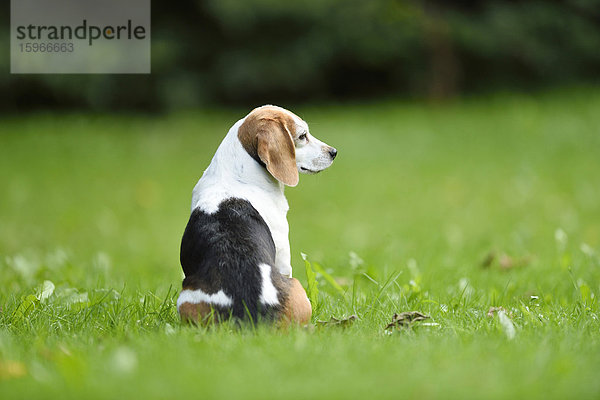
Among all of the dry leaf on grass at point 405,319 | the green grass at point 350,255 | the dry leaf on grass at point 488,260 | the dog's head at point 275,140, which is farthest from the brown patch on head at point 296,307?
the dry leaf on grass at point 488,260

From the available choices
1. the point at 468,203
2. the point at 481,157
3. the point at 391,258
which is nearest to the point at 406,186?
the point at 468,203

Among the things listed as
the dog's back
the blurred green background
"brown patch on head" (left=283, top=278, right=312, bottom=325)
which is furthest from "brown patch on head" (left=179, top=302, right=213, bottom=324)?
the blurred green background

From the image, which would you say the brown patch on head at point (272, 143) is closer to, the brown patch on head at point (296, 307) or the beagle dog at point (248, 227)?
the beagle dog at point (248, 227)

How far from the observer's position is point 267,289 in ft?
9.88

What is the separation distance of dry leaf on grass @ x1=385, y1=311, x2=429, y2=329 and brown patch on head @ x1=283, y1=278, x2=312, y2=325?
406mm

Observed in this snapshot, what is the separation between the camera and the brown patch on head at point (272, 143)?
3324 millimetres

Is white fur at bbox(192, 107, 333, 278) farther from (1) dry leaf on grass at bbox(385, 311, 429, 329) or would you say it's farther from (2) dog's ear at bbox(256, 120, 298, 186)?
(1) dry leaf on grass at bbox(385, 311, 429, 329)

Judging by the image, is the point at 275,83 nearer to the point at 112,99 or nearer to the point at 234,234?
the point at 112,99

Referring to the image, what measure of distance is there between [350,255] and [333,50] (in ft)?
42.4

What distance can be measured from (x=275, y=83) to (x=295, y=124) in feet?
42.6

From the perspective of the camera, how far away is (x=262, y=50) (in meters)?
16.2

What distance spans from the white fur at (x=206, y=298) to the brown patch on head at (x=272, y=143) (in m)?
0.66

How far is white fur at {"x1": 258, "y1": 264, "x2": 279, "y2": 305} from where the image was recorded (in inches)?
118

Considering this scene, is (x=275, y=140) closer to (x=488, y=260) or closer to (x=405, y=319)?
(x=405, y=319)
